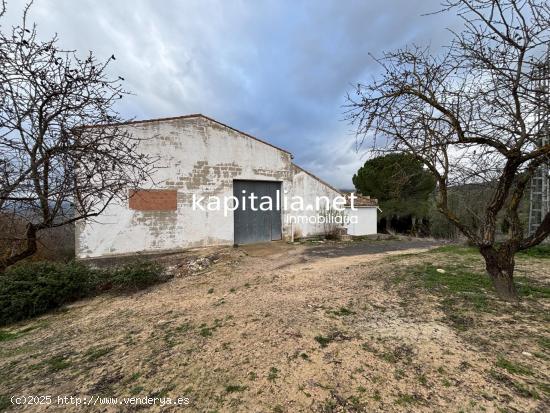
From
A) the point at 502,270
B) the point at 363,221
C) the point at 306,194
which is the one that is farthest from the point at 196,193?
the point at 363,221

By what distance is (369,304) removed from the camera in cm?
402

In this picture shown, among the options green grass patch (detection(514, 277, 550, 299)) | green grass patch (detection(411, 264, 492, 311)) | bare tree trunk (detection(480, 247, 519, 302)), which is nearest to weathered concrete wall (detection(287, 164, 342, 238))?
green grass patch (detection(411, 264, 492, 311))

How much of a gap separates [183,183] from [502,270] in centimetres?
845

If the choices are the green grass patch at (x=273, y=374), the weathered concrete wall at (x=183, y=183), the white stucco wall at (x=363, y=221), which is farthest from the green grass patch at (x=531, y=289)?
the white stucco wall at (x=363, y=221)

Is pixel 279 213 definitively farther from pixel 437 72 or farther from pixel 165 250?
pixel 437 72

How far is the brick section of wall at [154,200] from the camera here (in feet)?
27.7

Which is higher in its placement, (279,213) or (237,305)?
(279,213)

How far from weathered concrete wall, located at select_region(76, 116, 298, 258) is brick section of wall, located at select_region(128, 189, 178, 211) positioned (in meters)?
0.13

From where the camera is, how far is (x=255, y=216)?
10.8 meters

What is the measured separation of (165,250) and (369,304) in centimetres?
695

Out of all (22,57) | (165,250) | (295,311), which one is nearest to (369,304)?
(295,311)

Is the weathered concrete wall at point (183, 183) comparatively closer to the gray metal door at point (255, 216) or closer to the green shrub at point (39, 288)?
the gray metal door at point (255, 216)

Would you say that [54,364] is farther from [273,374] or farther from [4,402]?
[273,374]

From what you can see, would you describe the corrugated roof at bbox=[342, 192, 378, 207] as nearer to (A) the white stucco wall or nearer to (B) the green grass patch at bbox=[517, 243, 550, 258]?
(A) the white stucco wall
